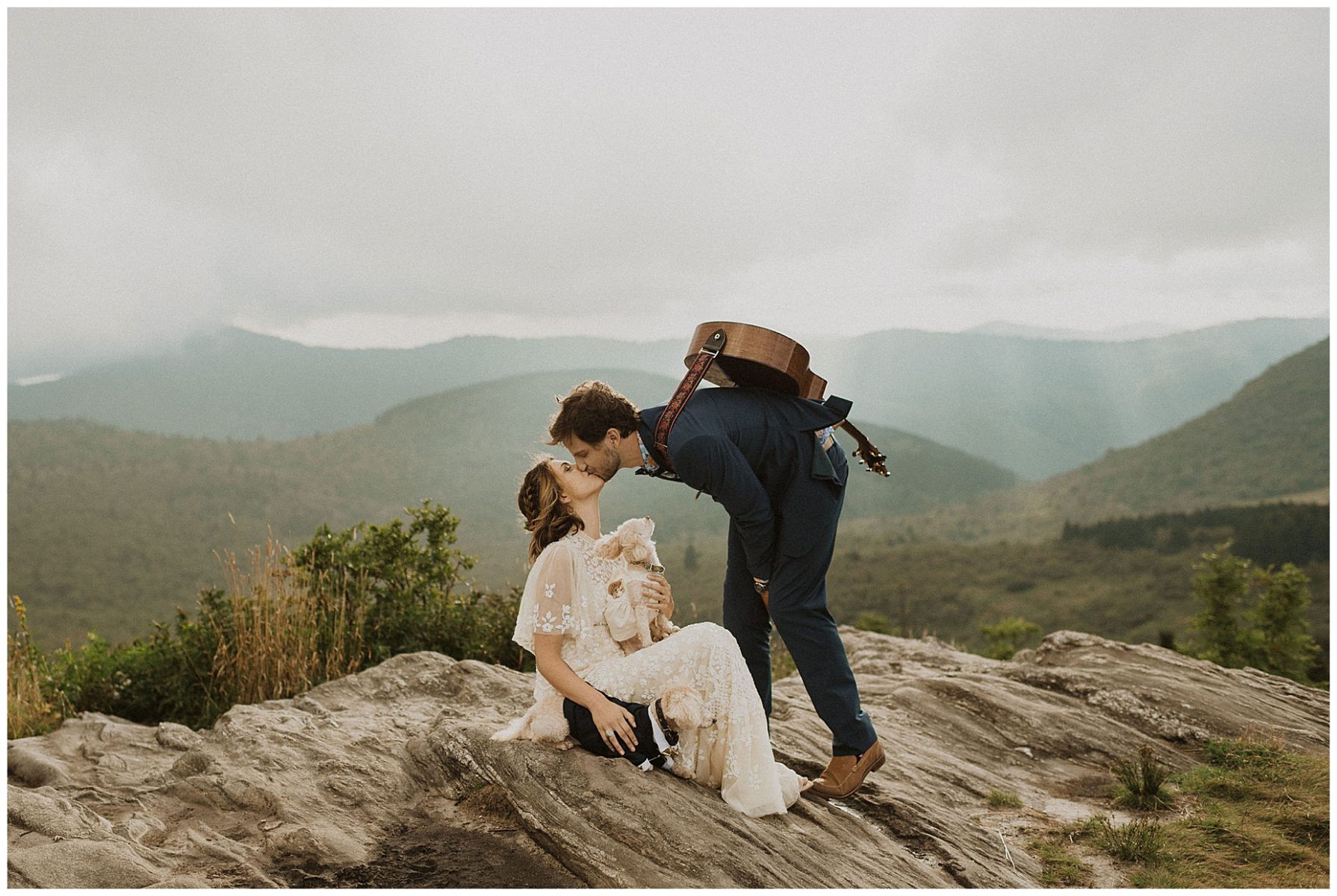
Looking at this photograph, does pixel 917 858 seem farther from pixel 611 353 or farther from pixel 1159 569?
pixel 611 353

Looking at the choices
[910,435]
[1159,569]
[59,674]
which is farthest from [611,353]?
[59,674]

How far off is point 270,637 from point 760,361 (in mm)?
4977

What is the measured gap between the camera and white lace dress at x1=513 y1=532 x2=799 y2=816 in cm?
374

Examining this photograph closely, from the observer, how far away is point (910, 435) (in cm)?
9825

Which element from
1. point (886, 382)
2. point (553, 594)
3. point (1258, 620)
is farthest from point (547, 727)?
point (886, 382)

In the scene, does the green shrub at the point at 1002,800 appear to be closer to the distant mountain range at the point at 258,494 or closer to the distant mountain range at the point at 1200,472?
the distant mountain range at the point at 258,494

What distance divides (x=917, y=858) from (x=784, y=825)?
2.27ft

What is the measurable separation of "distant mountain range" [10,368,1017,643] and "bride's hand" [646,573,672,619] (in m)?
32.2

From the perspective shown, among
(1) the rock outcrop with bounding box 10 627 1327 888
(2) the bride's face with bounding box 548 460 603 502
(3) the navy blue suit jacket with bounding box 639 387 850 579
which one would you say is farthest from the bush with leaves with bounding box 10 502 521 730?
(3) the navy blue suit jacket with bounding box 639 387 850 579

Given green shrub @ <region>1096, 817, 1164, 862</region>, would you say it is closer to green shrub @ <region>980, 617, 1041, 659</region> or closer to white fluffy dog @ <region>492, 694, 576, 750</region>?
white fluffy dog @ <region>492, 694, 576, 750</region>

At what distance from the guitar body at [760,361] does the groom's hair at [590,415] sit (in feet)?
1.93

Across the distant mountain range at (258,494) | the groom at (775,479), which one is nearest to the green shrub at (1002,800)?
the groom at (775,479)

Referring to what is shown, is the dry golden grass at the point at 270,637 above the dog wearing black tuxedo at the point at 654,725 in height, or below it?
below

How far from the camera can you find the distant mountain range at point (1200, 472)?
6469cm
